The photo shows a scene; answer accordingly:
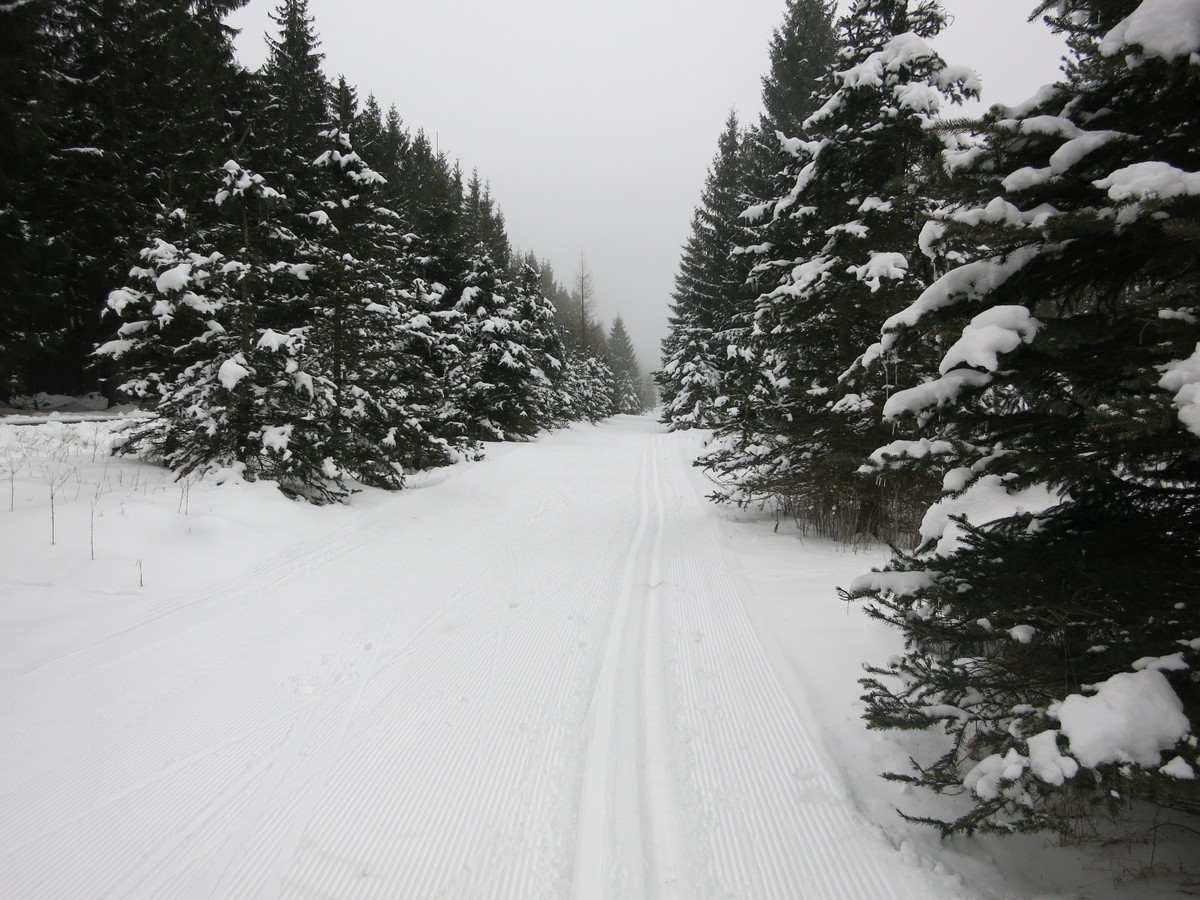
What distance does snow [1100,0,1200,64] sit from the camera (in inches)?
61.4

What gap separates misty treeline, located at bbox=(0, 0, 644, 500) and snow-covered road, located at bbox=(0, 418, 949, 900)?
4.20 meters

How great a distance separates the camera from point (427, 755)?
287 cm

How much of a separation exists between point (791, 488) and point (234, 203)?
9253 millimetres

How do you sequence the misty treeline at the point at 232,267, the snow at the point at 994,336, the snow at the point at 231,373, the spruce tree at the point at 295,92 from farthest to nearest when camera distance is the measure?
the spruce tree at the point at 295,92, the misty treeline at the point at 232,267, the snow at the point at 231,373, the snow at the point at 994,336

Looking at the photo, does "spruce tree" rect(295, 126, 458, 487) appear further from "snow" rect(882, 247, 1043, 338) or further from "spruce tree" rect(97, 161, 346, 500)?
"snow" rect(882, 247, 1043, 338)

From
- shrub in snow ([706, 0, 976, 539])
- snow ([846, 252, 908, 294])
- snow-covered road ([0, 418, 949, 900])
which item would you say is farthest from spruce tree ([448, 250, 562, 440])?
snow ([846, 252, 908, 294])

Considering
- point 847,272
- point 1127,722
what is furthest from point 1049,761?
point 847,272

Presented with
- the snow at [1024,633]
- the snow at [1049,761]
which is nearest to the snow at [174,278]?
the snow at [1024,633]

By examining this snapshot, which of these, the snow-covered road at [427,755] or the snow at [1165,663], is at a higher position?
the snow at [1165,663]

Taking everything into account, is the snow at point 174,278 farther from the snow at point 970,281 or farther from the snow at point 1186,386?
the snow at point 1186,386

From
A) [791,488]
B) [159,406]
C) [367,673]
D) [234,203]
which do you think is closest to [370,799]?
[367,673]

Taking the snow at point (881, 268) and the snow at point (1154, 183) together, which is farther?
the snow at point (881, 268)

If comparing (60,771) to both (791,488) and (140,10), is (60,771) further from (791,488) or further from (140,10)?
(140,10)

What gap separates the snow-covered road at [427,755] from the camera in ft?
7.09
